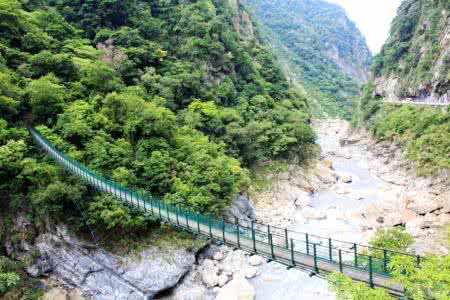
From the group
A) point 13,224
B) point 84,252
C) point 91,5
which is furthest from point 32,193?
point 91,5

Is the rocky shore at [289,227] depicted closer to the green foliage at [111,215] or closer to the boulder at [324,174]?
the boulder at [324,174]

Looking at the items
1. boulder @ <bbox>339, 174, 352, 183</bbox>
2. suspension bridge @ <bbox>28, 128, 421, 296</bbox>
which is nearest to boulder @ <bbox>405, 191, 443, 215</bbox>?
suspension bridge @ <bbox>28, 128, 421, 296</bbox>

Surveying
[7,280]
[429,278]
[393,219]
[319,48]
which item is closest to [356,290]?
[429,278]

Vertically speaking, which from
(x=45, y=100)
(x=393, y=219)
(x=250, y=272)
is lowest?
(x=250, y=272)

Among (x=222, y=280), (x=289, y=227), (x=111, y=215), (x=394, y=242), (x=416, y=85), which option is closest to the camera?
(x=394, y=242)

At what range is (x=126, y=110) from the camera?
858 inches

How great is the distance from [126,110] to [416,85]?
118 feet

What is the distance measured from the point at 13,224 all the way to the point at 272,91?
31265 millimetres

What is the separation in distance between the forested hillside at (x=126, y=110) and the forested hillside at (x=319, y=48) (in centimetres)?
5250

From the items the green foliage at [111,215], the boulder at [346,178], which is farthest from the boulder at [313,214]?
the green foliage at [111,215]

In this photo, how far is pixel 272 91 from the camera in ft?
136

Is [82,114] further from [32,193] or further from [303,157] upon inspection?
[303,157]

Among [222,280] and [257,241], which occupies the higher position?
[257,241]

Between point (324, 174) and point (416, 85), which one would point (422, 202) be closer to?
point (324, 174)
